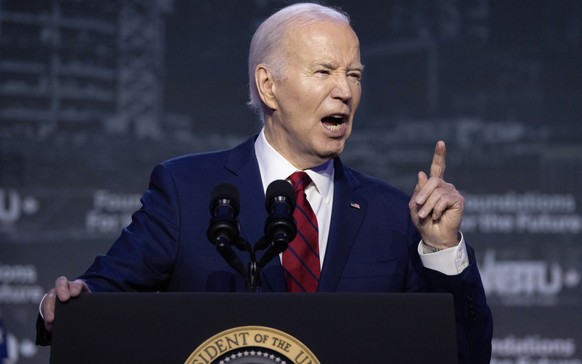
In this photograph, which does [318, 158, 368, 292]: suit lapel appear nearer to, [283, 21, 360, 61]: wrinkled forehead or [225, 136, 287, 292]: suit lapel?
[225, 136, 287, 292]: suit lapel

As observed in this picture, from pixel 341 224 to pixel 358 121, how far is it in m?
2.30

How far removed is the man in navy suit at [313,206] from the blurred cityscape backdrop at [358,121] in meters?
2.07

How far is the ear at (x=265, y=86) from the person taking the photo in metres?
2.35

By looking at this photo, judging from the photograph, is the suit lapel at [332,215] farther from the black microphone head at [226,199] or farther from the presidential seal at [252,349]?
the presidential seal at [252,349]

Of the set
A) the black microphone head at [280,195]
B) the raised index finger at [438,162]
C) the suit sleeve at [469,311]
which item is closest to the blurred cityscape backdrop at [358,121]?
the raised index finger at [438,162]

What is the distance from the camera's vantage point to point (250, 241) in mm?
2102

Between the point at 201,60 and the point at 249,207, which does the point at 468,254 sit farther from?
the point at 201,60

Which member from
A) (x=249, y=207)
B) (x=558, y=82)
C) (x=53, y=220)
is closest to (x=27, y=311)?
(x=53, y=220)

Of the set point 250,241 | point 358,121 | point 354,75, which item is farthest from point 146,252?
point 358,121

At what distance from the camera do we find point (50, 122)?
441cm

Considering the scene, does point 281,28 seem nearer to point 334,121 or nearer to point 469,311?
point 334,121

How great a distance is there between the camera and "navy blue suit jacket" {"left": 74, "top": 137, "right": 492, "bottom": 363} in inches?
77.8

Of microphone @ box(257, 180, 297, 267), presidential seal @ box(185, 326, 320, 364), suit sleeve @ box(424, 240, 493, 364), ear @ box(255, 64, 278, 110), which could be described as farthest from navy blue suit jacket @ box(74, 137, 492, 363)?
presidential seal @ box(185, 326, 320, 364)

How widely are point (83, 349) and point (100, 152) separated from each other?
2.94 m
